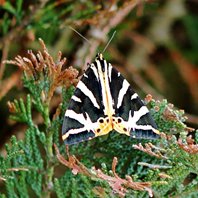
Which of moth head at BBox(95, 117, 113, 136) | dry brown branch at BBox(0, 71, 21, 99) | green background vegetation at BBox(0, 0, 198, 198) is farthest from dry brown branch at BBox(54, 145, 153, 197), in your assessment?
dry brown branch at BBox(0, 71, 21, 99)

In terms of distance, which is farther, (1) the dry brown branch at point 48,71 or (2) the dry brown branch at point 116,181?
(1) the dry brown branch at point 48,71

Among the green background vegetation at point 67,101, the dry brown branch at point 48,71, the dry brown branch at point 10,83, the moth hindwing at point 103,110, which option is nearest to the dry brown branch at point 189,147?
the green background vegetation at point 67,101

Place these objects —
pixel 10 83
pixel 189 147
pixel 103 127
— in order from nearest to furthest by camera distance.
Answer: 1. pixel 189 147
2. pixel 103 127
3. pixel 10 83

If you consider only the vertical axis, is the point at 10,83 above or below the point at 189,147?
above

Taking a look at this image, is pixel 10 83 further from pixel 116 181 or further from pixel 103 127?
pixel 116 181

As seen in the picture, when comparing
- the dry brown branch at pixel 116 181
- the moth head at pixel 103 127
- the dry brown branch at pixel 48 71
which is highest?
the dry brown branch at pixel 48 71

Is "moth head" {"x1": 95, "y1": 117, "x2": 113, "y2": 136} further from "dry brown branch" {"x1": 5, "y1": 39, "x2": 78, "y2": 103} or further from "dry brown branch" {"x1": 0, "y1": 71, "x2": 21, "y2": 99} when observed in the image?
"dry brown branch" {"x1": 0, "y1": 71, "x2": 21, "y2": 99}

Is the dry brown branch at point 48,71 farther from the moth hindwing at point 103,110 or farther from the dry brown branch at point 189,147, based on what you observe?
the dry brown branch at point 189,147

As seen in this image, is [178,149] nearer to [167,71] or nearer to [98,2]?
[98,2]

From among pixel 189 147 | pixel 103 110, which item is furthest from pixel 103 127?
pixel 189 147

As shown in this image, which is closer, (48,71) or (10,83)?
(48,71)
